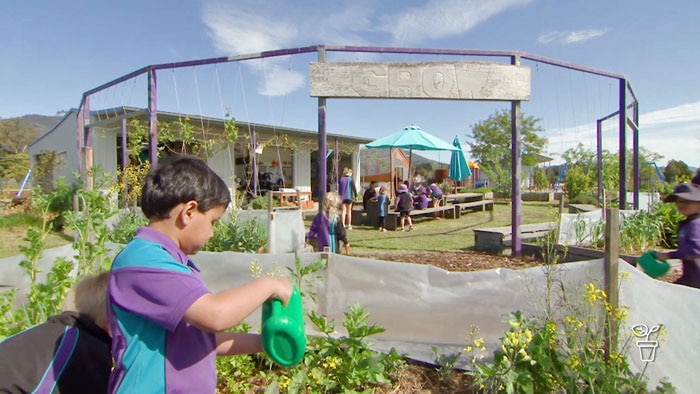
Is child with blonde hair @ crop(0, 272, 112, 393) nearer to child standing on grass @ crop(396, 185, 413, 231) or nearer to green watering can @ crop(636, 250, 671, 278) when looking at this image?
green watering can @ crop(636, 250, 671, 278)

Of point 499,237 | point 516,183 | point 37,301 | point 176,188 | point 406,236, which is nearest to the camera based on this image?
point 176,188

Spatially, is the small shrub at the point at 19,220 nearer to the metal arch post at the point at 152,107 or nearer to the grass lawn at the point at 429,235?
the metal arch post at the point at 152,107

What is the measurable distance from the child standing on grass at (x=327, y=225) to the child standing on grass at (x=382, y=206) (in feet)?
14.1

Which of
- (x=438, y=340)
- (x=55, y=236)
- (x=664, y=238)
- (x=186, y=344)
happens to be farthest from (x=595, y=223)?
(x=55, y=236)

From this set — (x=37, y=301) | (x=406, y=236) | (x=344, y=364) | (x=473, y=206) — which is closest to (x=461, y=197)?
(x=473, y=206)

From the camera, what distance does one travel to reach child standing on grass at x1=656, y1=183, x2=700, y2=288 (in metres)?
2.76

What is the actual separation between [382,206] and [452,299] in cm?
783

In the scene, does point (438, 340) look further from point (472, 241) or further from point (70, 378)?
point (472, 241)

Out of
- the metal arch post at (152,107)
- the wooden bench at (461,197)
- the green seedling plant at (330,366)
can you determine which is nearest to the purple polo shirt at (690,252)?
the green seedling plant at (330,366)

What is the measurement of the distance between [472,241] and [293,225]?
13.2 ft

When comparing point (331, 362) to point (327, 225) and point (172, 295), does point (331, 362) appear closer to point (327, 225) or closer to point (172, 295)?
point (172, 295)

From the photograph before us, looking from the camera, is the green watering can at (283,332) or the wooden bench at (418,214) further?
the wooden bench at (418,214)

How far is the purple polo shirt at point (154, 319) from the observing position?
1.00 metres

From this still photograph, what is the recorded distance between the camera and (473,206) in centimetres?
1427
